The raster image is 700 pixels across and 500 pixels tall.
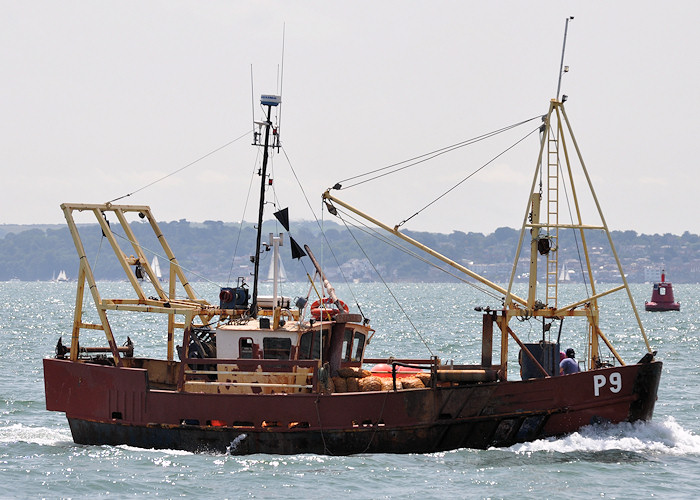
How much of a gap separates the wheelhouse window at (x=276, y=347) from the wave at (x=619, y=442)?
15.9ft

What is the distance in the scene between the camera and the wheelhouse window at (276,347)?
880 inches

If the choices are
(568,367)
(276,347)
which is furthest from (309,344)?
(568,367)

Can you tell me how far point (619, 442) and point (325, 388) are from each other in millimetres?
5858

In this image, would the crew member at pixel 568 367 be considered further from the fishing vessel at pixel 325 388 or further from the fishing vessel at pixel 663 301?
the fishing vessel at pixel 663 301

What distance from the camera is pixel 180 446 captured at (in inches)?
858

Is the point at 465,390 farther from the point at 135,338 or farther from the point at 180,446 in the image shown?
the point at 135,338

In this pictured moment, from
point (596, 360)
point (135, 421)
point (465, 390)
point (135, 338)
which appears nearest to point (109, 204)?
point (135, 421)

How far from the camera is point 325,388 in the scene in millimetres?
21422

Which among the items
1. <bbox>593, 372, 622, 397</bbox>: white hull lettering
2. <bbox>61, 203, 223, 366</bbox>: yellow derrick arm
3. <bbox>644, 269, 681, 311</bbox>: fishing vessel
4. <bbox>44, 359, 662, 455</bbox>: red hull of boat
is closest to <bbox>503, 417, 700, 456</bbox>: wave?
<bbox>44, 359, 662, 455</bbox>: red hull of boat

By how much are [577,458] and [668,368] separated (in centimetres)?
2288

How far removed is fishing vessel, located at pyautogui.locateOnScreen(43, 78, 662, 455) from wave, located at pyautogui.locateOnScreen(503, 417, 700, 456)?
7.4 inches

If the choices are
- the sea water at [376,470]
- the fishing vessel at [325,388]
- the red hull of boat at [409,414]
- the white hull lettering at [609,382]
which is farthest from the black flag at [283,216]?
the white hull lettering at [609,382]

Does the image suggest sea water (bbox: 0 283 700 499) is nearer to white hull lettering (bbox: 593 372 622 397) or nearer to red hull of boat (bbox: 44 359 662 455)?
red hull of boat (bbox: 44 359 662 455)

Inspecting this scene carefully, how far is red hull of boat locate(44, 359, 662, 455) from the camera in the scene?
21.1m
